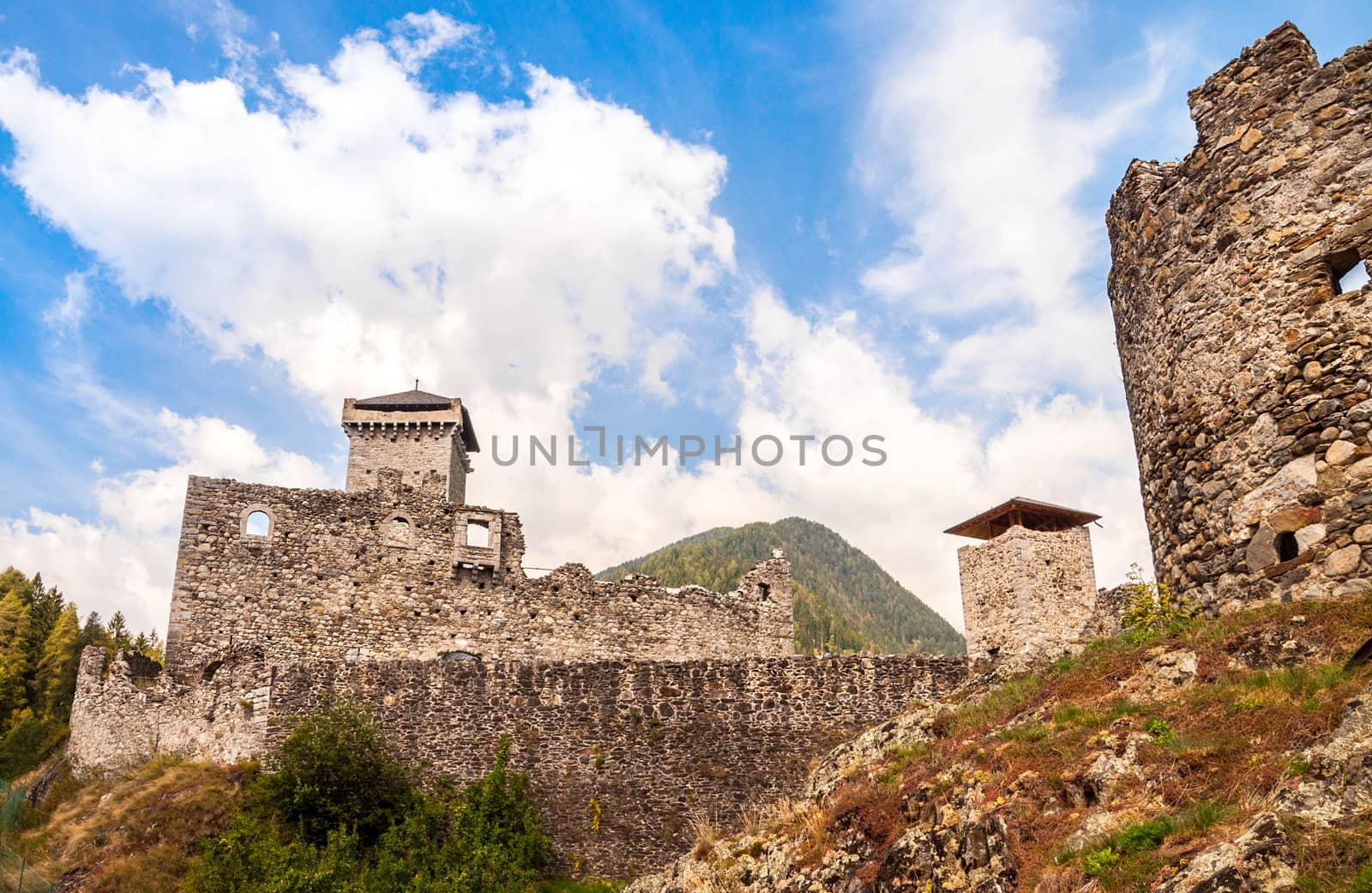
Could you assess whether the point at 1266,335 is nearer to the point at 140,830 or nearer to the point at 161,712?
the point at 140,830

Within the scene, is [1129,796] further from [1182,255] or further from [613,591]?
[613,591]

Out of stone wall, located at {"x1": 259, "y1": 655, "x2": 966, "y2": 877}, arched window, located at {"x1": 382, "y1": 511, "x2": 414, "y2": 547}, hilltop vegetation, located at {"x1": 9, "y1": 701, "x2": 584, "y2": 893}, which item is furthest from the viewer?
arched window, located at {"x1": 382, "y1": 511, "x2": 414, "y2": 547}

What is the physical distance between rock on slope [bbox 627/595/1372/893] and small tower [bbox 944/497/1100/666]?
52.5ft

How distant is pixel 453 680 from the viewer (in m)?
18.2

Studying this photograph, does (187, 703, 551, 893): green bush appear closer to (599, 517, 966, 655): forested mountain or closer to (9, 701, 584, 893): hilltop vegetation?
(9, 701, 584, 893): hilltop vegetation

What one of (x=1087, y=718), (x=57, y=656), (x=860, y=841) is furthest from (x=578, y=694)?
(x=57, y=656)

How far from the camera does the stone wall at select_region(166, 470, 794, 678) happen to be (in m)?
24.3

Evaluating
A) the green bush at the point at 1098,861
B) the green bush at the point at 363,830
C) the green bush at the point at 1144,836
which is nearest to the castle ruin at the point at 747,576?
the green bush at the point at 363,830

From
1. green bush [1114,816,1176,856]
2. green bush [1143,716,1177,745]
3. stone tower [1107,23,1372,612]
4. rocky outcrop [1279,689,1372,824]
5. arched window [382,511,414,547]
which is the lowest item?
green bush [1114,816,1176,856]

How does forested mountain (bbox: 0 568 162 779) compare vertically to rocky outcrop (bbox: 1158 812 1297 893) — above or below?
above

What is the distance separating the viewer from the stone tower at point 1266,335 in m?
6.68

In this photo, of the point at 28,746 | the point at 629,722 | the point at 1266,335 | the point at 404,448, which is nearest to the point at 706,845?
the point at 1266,335

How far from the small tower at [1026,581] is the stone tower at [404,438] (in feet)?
64.6

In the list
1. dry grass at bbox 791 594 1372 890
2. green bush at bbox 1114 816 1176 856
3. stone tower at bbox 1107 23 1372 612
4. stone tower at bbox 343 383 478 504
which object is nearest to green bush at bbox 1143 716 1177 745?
dry grass at bbox 791 594 1372 890
